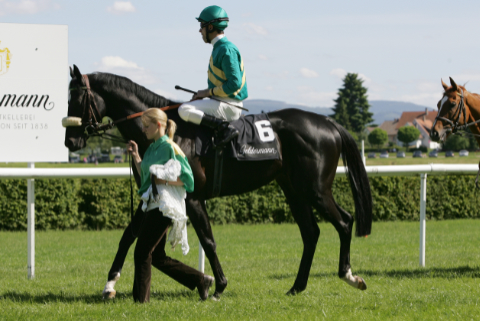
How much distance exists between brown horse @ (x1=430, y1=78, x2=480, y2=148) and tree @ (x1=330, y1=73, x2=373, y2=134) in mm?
81100

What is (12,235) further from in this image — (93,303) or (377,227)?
(377,227)

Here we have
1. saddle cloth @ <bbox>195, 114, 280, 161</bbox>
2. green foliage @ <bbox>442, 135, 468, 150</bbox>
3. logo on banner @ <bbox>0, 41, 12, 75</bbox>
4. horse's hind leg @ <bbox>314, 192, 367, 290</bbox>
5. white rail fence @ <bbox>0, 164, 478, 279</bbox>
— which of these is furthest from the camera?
green foliage @ <bbox>442, 135, 468, 150</bbox>

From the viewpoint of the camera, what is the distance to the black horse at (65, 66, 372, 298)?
183 inches

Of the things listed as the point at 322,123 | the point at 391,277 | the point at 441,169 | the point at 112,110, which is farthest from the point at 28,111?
the point at 441,169

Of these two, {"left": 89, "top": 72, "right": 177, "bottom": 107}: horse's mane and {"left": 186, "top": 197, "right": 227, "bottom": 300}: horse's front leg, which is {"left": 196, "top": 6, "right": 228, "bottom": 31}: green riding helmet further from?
{"left": 186, "top": 197, "right": 227, "bottom": 300}: horse's front leg

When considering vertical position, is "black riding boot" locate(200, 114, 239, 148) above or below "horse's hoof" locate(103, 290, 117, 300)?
above

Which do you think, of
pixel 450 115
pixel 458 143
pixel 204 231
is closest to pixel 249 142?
pixel 204 231

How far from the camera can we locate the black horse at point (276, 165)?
15.3ft

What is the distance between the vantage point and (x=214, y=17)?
474 centimetres

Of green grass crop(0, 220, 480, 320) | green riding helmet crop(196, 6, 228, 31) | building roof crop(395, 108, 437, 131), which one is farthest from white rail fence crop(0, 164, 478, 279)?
building roof crop(395, 108, 437, 131)

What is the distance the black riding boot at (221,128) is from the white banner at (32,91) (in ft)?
6.74

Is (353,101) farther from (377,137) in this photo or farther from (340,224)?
(340,224)

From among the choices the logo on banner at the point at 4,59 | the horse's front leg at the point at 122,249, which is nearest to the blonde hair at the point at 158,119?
the horse's front leg at the point at 122,249

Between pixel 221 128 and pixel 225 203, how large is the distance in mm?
6954
